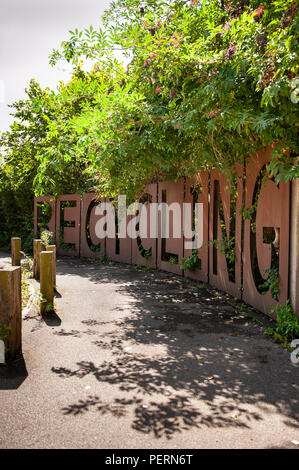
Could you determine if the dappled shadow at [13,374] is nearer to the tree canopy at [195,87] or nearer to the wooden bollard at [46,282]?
the wooden bollard at [46,282]

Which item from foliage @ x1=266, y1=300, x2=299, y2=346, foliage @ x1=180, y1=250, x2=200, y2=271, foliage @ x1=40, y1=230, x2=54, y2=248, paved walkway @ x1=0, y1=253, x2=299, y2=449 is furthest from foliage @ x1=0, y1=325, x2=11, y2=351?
foliage @ x1=40, y1=230, x2=54, y2=248

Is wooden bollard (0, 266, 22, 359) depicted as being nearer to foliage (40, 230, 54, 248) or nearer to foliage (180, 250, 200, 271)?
foliage (180, 250, 200, 271)

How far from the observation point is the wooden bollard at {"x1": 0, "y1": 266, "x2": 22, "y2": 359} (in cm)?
436

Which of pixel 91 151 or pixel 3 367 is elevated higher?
pixel 91 151

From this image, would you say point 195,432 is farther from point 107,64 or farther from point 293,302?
point 107,64

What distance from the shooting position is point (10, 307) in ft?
14.4

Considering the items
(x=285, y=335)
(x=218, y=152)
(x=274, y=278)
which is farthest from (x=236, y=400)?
(x=218, y=152)

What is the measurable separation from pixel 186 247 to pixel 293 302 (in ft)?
16.5

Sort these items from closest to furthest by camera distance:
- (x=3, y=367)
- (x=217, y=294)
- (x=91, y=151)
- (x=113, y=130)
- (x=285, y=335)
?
(x=3, y=367) → (x=285, y=335) → (x=113, y=130) → (x=91, y=151) → (x=217, y=294)

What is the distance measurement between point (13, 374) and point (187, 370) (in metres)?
1.81

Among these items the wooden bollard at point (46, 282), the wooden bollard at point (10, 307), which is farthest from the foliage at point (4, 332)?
the wooden bollard at point (46, 282)

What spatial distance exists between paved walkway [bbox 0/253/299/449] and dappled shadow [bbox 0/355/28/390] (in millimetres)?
10

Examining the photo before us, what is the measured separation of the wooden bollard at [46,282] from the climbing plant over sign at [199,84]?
6.60ft

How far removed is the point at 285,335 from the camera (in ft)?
17.8
